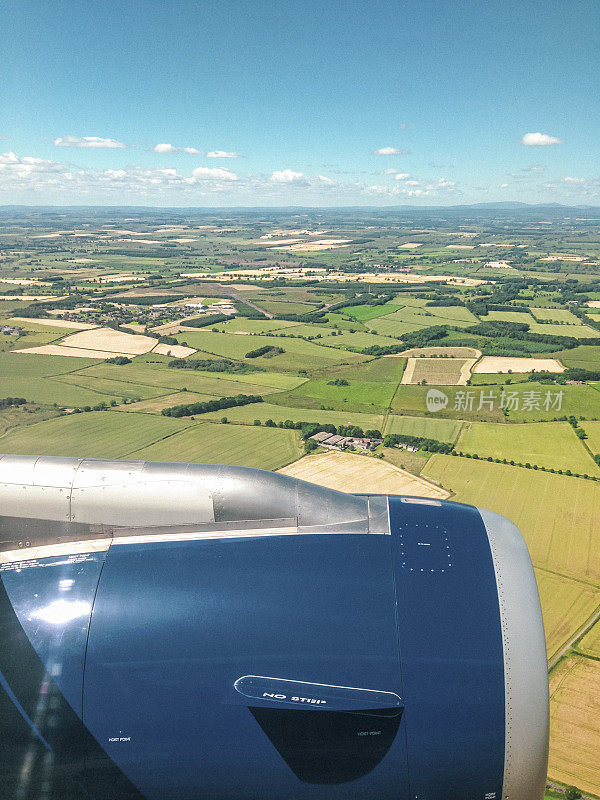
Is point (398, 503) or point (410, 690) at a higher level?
point (398, 503)

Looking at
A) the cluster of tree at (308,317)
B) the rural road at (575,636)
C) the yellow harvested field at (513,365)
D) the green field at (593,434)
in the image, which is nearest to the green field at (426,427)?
the green field at (593,434)

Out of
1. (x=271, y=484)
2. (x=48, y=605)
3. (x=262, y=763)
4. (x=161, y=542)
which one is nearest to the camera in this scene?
(x=262, y=763)

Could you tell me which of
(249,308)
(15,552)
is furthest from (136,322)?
(15,552)

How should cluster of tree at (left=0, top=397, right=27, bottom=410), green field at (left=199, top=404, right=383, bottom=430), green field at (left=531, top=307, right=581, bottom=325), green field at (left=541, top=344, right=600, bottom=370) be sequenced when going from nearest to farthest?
1. cluster of tree at (left=0, top=397, right=27, bottom=410)
2. green field at (left=199, top=404, right=383, bottom=430)
3. green field at (left=541, top=344, right=600, bottom=370)
4. green field at (left=531, top=307, right=581, bottom=325)

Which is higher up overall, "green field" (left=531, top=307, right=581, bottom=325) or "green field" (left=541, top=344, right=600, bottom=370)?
"green field" (left=531, top=307, right=581, bottom=325)

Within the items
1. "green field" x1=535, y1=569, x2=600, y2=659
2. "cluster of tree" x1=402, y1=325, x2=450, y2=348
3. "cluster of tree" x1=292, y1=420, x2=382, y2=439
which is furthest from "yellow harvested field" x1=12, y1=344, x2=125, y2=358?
"green field" x1=535, y1=569, x2=600, y2=659

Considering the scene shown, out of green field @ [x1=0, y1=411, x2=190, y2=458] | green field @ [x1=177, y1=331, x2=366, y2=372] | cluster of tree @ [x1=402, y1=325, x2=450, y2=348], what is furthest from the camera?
cluster of tree @ [x1=402, y1=325, x2=450, y2=348]

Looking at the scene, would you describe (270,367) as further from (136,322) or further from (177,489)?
(177,489)

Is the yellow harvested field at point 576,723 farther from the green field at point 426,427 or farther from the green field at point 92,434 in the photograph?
the green field at point 92,434

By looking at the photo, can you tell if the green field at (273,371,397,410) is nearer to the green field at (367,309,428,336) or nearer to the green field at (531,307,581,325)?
the green field at (367,309,428,336)
